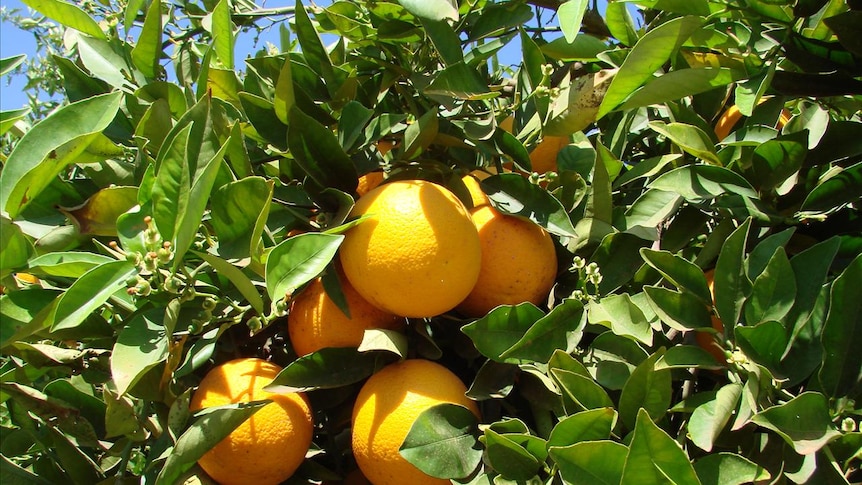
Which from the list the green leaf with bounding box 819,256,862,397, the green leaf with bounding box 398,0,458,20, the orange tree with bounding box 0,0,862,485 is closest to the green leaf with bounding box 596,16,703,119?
the orange tree with bounding box 0,0,862,485

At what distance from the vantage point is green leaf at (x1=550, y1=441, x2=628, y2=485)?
0.81 m

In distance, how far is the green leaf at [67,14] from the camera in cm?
124

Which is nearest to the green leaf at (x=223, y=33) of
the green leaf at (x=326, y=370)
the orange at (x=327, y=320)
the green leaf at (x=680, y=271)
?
the orange at (x=327, y=320)

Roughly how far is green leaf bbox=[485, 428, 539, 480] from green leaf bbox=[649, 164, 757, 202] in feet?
1.48

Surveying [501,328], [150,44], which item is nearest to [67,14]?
[150,44]

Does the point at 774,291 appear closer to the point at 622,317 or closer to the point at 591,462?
the point at 622,317

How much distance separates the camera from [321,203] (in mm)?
1177

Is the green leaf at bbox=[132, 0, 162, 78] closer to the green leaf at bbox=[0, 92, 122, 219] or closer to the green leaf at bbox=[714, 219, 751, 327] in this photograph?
the green leaf at bbox=[0, 92, 122, 219]

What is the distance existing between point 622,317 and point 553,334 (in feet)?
0.31

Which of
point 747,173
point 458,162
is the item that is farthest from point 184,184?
point 747,173

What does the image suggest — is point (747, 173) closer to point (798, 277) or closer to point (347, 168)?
point (798, 277)

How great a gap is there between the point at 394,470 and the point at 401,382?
0.12m

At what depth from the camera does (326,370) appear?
1.09m

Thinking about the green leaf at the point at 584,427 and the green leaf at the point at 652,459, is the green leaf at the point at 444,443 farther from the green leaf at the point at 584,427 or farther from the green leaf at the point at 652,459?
the green leaf at the point at 652,459
